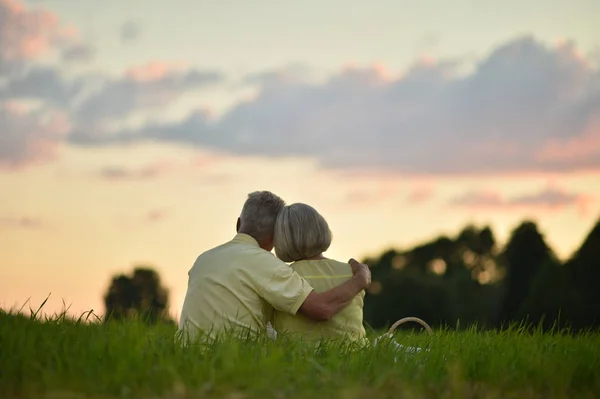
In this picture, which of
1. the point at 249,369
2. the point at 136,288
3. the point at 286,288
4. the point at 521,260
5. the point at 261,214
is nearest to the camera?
the point at 249,369

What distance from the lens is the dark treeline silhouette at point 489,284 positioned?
60.2ft

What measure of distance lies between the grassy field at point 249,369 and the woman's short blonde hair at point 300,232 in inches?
32.9

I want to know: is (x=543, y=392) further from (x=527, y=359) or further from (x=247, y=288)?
(x=247, y=288)

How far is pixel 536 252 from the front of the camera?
25516 millimetres

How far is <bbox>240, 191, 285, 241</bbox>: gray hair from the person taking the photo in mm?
7914

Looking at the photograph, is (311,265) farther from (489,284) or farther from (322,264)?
(489,284)

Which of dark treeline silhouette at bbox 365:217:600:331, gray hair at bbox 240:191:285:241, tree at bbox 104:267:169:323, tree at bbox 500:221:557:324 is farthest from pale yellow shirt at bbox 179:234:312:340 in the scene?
tree at bbox 104:267:169:323

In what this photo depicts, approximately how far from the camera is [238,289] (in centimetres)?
767

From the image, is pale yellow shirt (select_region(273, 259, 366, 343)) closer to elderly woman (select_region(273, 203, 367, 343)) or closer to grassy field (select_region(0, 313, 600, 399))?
elderly woman (select_region(273, 203, 367, 343))

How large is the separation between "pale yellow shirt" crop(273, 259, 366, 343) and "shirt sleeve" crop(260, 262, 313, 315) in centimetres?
23

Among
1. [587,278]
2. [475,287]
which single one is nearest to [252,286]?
[587,278]

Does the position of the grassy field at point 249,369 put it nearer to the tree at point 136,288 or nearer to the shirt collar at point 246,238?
the shirt collar at point 246,238

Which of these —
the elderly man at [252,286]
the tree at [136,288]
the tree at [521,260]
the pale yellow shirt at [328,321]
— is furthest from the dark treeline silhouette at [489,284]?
the tree at [136,288]

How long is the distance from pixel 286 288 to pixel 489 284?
35329mm
